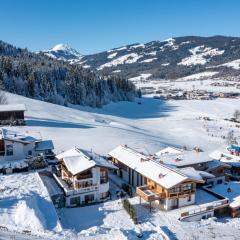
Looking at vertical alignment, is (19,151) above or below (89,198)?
above

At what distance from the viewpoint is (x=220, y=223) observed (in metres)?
35.3

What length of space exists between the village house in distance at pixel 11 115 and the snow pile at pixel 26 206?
27.1 meters

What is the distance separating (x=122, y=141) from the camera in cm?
6575

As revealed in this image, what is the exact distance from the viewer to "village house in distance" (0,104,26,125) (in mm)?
68062

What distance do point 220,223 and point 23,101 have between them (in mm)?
76927

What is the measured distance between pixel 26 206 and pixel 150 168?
14.0m

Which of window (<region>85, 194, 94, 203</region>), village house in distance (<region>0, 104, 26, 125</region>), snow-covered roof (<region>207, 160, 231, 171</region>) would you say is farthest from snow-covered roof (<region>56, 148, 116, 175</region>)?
village house in distance (<region>0, 104, 26, 125</region>)

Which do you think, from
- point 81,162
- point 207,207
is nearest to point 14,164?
point 81,162

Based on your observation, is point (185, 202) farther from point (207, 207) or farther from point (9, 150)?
point (9, 150)

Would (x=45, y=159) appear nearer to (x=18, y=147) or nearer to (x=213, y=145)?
(x=18, y=147)

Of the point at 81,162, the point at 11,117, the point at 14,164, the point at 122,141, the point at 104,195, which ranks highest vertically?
the point at 11,117

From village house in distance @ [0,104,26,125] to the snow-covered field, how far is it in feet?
6.32

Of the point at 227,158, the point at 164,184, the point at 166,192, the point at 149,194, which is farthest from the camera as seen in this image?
the point at 227,158

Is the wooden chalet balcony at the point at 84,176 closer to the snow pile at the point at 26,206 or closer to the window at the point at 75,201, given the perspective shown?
the window at the point at 75,201
